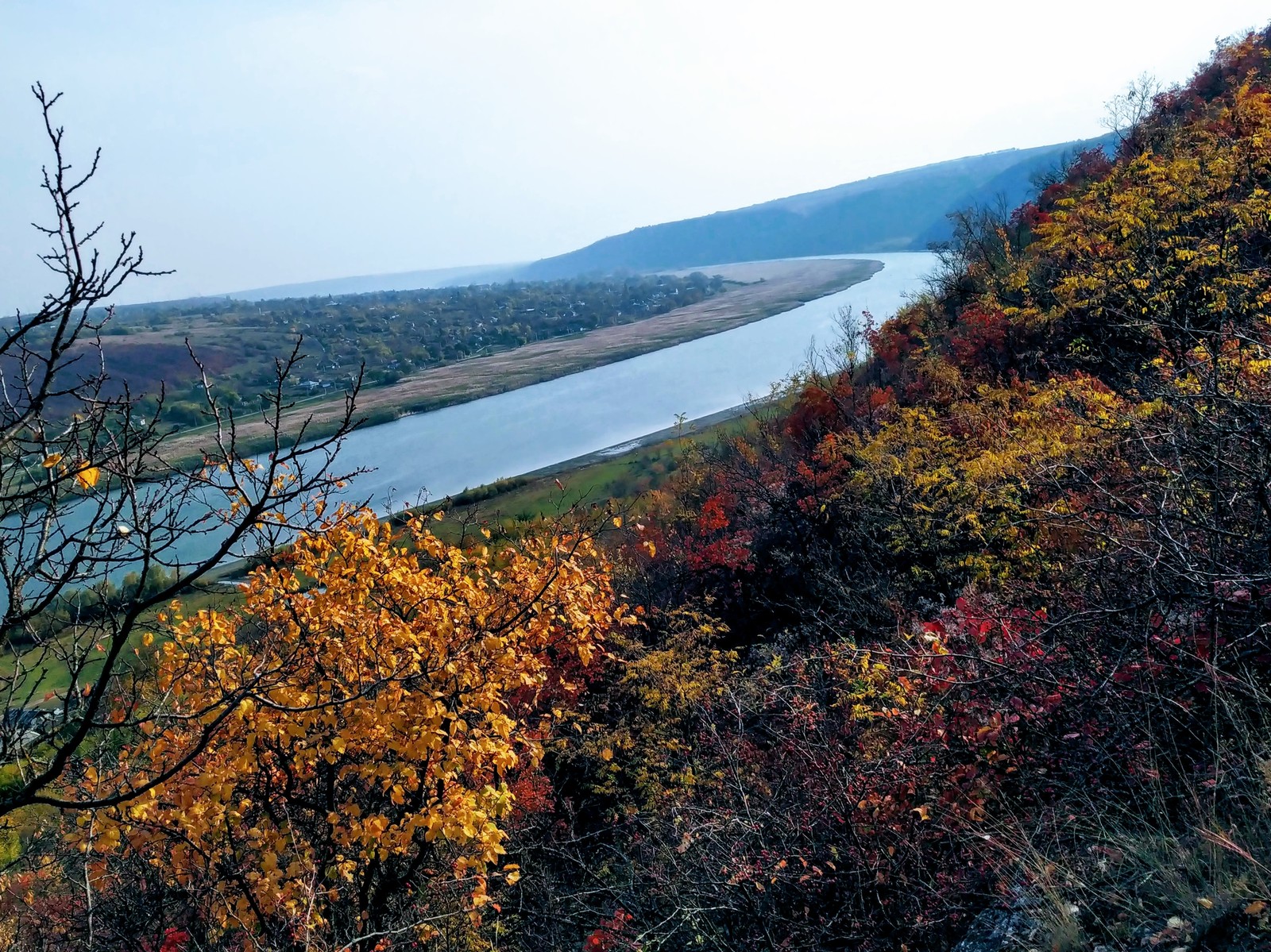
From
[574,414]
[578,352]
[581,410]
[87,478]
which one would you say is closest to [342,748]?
[87,478]

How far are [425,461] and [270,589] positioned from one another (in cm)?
5502

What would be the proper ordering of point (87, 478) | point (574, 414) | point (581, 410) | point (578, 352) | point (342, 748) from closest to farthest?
point (87, 478), point (342, 748), point (574, 414), point (581, 410), point (578, 352)

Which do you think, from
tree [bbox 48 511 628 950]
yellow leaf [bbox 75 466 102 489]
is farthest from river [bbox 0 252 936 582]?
yellow leaf [bbox 75 466 102 489]

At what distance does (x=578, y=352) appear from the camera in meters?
112

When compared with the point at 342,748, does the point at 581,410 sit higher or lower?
lower

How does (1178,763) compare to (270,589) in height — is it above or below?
below

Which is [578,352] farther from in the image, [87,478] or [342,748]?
[87,478]

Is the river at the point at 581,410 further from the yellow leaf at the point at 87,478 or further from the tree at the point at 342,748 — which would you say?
the yellow leaf at the point at 87,478

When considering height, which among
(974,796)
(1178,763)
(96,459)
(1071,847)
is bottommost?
(974,796)

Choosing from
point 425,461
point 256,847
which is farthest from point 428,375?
point 256,847

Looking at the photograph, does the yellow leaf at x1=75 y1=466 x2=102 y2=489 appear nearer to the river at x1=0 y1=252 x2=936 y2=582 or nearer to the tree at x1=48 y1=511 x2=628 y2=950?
the tree at x1=48 y1=511 x2=628 y2=950

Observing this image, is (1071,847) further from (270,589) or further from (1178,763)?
(270,589)

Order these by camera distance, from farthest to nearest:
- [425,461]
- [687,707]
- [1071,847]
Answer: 1. [425,461]
2. [687,707]
3. [1071,847]

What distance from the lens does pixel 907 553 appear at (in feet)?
44.8
